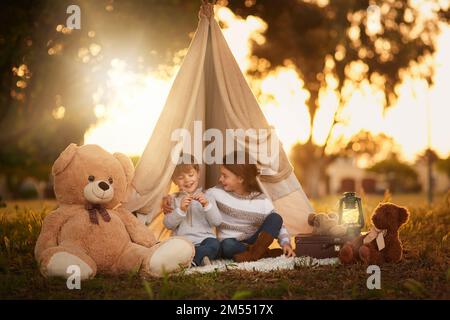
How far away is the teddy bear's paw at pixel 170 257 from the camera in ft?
14.4

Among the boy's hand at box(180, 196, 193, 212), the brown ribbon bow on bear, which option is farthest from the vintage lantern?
the brown ribbon bow on bear

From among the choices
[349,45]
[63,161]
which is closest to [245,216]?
[63,161]

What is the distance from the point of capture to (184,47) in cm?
806

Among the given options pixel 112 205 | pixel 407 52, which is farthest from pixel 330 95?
pixel 112 205

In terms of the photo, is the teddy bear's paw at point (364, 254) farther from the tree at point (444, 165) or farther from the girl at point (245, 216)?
the tree at point (444, 165)

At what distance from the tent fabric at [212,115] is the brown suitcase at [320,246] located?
0.62 meters

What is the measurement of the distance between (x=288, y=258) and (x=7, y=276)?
2366mm

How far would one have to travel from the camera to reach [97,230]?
4660mm

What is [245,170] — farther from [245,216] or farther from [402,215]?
[402,215]

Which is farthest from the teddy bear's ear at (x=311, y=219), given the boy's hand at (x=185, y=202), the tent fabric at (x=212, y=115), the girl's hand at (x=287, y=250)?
the boy's hand at (x=185, y=202)

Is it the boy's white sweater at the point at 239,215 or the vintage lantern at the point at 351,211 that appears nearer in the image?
the vintage lantern at the point at 351,211

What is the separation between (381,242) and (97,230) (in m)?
2.34

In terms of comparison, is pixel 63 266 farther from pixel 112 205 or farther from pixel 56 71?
pixel 56 71
